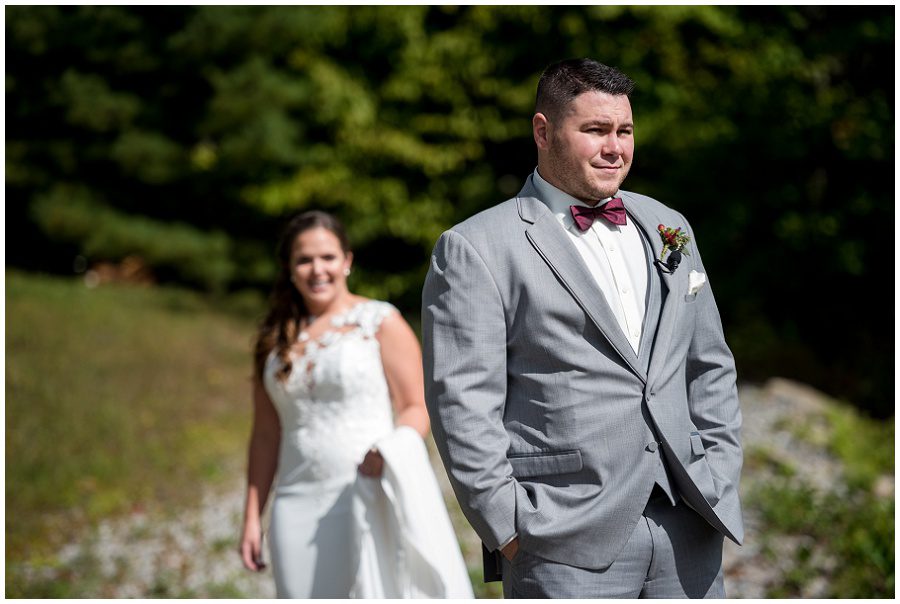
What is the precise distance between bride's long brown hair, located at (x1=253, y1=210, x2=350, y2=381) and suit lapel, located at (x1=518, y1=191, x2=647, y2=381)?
6.37ft

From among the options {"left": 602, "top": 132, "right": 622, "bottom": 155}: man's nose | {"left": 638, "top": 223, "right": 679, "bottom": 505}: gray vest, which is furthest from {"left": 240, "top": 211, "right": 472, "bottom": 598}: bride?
{"left": 602, "top": 132, "right": 622, "bottom": 155}: man's nose

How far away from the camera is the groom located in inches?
95.8

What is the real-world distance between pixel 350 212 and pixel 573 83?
1628 centimetres

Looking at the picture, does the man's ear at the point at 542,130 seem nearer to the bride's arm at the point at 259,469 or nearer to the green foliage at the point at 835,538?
the bride's arm at the point at 259,469

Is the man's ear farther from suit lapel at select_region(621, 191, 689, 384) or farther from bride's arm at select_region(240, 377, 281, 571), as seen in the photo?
bride's arm at select_region(240, 377, 281, 571)

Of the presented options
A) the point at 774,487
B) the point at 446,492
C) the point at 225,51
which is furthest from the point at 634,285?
the point at 225,51

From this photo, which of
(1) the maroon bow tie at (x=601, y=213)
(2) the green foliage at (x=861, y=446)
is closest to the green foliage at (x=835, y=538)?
(2) the green foliage at (x=861, y=446)

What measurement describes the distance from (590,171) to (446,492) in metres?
6.68

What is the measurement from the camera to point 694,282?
264 cm

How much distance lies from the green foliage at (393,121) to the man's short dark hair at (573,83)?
10.0 metres

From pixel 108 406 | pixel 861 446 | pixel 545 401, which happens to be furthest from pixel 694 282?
pixel 108 406

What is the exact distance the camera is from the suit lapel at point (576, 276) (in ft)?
8.08

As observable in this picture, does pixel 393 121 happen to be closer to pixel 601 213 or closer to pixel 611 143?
pixel 601 213

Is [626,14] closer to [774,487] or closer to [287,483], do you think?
[774,487]
